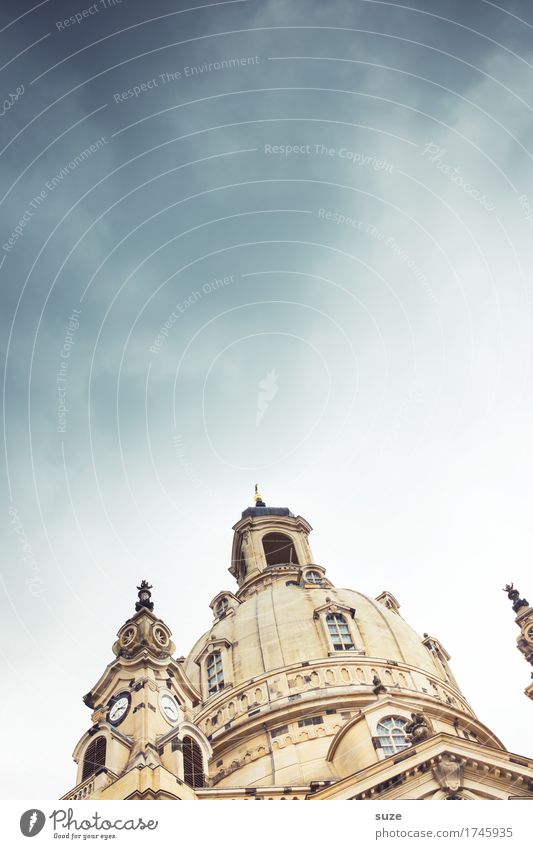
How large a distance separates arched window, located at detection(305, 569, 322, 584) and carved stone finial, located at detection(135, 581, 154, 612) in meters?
18.4

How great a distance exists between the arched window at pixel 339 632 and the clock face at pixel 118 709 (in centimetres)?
1657

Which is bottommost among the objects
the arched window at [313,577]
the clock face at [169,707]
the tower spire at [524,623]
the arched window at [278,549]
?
the clock face at [169,707]

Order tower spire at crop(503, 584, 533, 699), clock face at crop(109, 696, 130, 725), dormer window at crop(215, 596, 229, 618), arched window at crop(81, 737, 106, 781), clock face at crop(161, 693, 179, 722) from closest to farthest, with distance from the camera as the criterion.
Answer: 1. arched window at crop(81, 737, 106, 781)
2. clock face at crop(109, 696, 130, 725)
3. clock face at crop(161, 693, 179, 722)
4. tower spire at crop(503, 584, 533, 699)
5. dormer window at crop(215, 596, 229, 618)

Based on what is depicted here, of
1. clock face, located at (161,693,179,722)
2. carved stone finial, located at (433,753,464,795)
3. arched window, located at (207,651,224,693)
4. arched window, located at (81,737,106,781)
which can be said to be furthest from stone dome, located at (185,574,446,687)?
carved stone finial, located at (433,753,464,795)

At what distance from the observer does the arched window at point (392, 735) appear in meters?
31.3

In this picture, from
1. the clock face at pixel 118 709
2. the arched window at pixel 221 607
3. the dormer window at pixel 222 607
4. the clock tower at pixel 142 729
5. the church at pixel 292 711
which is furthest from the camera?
the arched window at pixel 221 607

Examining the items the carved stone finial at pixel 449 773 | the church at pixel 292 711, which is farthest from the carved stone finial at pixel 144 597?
the carved stone finial at pixel 449 773

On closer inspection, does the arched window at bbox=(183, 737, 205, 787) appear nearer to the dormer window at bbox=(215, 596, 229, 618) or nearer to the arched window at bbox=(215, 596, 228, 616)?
the dormer window at bbox=(215, 596, 229, 618)

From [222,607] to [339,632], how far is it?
13.9 meters

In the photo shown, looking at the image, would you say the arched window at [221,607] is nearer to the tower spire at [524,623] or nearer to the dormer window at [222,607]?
the dormer window at [222,607]

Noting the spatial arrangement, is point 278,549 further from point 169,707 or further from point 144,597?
point 169,707

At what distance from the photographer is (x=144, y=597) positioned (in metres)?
38.0

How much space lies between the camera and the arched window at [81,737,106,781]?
28141mm
